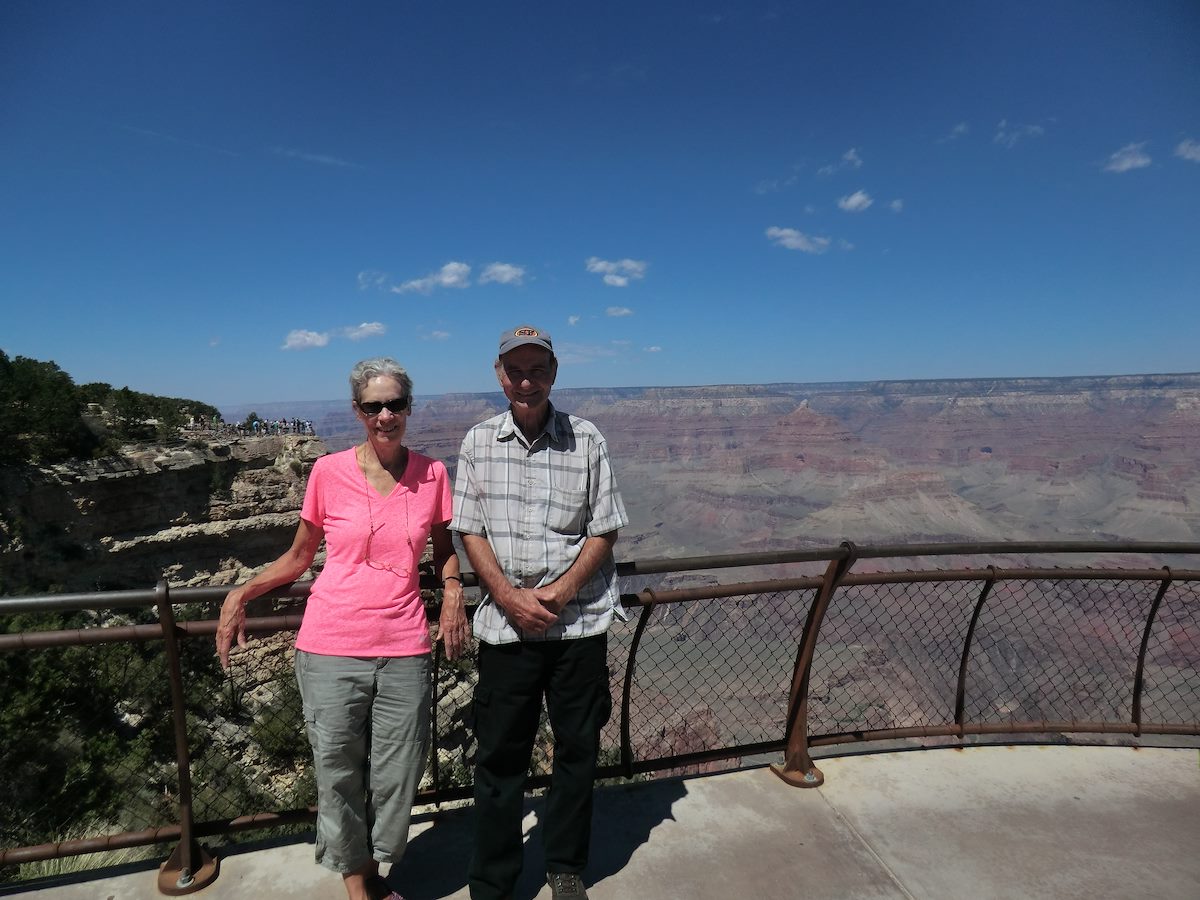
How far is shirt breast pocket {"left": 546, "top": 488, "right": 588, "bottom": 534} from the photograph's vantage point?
2.23 meters

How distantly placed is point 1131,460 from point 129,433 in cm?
20854

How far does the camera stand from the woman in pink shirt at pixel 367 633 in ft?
7.05

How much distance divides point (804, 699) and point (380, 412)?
2.53 m

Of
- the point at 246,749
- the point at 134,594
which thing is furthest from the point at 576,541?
the point at 246,749

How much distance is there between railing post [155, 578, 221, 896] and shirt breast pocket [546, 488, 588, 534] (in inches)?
59.7

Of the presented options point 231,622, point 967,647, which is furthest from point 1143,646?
point 231,622

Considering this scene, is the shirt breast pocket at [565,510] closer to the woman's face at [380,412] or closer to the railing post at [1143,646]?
the woman's face at [380,412]

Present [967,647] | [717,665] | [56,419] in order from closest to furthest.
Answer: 1. [967,647]
2. [717,665]
3. [56,419]

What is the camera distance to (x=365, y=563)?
2219mm

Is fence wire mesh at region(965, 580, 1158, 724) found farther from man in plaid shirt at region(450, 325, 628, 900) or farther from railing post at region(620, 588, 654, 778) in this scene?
man in plaid shirt at region(450, 325, 628, 900)

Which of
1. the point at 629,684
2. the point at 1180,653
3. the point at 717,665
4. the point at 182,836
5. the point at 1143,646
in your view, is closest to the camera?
the point at 182,836

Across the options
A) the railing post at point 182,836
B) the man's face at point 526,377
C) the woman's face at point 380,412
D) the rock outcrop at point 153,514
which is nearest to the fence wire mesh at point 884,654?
the man's face at point 526,377

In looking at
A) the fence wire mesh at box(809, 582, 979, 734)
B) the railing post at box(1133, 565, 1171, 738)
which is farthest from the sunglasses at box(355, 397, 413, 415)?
the railing post at box(1133, 565, 1171, 738)

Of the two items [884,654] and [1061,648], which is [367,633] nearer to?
[1061,648]
